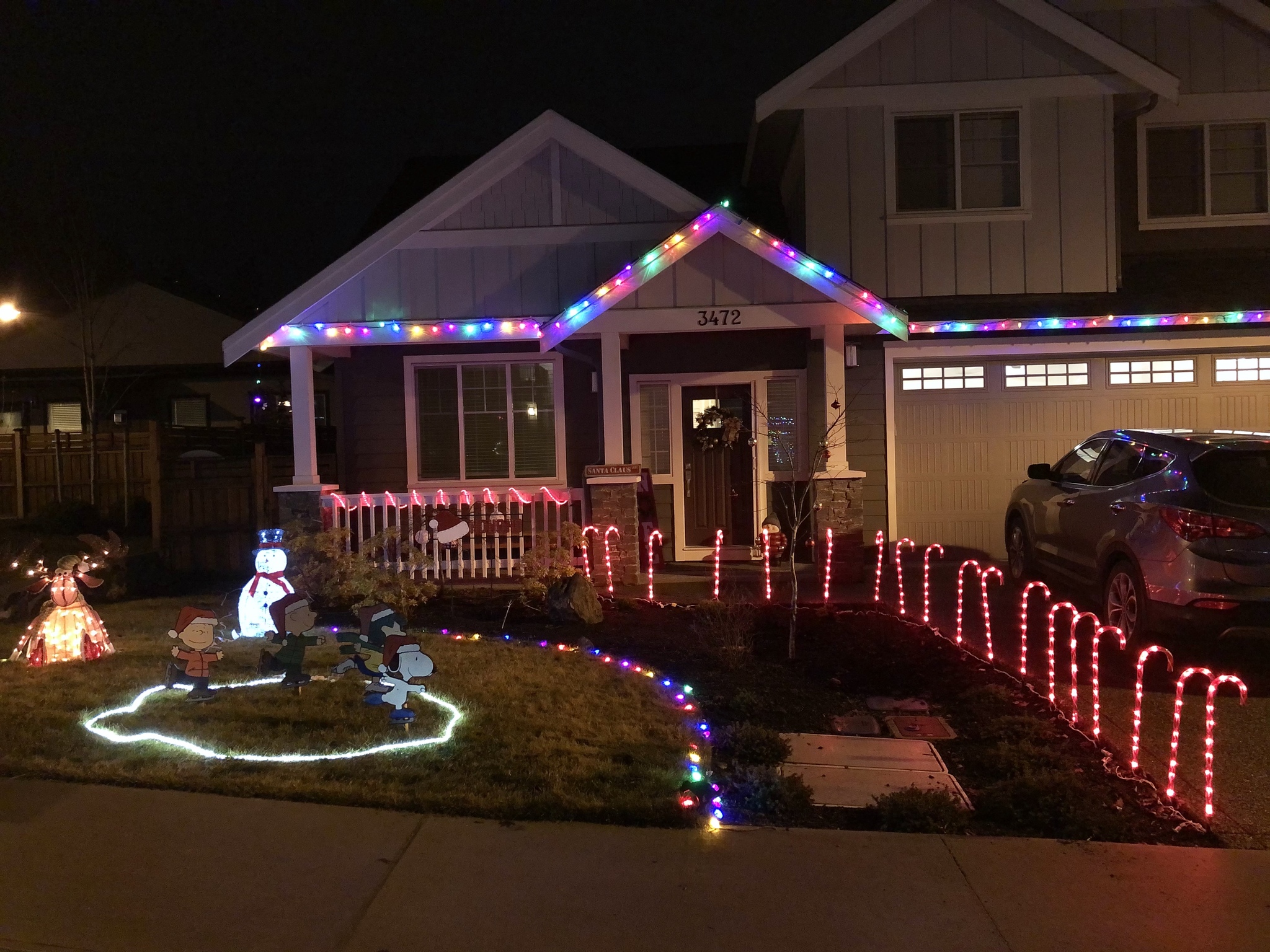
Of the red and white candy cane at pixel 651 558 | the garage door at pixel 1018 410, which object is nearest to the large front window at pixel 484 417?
the red and white candy cane at pixel 651 558

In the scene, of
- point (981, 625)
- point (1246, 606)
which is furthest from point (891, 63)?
point (1246, 606)

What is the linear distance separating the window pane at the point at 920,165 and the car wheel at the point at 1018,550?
3.99 m

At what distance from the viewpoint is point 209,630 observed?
19.8ft

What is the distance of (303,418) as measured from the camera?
10.9 m

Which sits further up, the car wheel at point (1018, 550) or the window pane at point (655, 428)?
the window pane at point (655, 428)

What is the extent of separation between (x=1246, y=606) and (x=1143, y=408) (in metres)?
5.67

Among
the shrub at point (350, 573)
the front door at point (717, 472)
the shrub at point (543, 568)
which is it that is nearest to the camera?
the shrub at point (350, 573)

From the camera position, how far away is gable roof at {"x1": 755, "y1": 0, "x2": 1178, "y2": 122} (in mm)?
10953

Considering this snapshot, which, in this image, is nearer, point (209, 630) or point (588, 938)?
point (588, 938)

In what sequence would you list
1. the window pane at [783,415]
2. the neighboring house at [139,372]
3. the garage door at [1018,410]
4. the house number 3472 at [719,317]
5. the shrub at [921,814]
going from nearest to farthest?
1. the shrub at [921,814]
2. the house number 3472 at [719,317]
3. the garage door at [1018,410]
4. the window pane at [783,415]
5. the neighboring house at [139,372]

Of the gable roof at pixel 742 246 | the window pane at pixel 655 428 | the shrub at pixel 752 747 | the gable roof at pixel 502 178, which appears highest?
the gable roof at pixel 502 178

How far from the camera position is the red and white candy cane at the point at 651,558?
9.42 metres

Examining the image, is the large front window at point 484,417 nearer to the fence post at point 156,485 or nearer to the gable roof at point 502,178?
the gable roof at point 502,178

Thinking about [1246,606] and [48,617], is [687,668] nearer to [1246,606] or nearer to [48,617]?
[1246,606]
